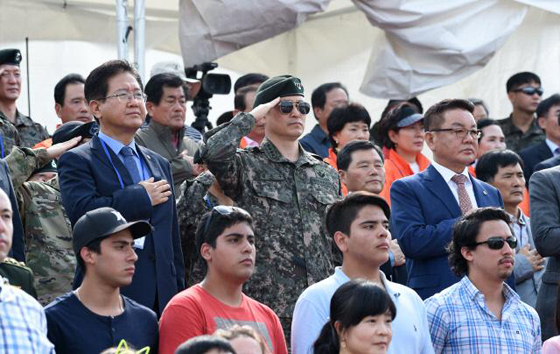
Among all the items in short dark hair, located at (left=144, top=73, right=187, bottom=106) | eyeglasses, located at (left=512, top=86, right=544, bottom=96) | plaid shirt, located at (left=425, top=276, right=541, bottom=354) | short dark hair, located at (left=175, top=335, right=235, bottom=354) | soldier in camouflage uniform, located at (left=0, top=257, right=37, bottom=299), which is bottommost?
plaid shirt, located at (left=425, top=276, right=541, bottom=354)

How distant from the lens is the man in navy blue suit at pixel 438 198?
637 cm

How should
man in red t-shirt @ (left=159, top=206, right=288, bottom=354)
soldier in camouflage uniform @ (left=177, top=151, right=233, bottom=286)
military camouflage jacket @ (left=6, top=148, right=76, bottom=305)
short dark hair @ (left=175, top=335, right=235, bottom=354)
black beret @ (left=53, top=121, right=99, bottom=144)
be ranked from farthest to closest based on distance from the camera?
black beret @ (left=53, top=121, right=99, bottom=144) < soldier in camouflage uniform @ (left=177, top=151, right=233, bottom=286) < military camouflage jacket @ (left=6, top=148, right=76, bottom=305) < man in red t-shirt @ (left=159, top=206, right=288, bottom=354) < short dark hair @ (left=175, top=335, right=235, bottom=354)

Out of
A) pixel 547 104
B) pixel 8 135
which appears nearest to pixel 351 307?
pixel 8 135

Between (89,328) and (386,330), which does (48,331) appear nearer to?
(89,328)

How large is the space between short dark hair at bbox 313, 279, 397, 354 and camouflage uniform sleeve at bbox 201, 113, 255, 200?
1190mm

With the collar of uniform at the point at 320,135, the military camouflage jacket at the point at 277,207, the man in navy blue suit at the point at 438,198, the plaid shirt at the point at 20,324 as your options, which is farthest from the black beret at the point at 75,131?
the collar of uniform at the point at 320,135

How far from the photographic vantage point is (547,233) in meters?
6.75

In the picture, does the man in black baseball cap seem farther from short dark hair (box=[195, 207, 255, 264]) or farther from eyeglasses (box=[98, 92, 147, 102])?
eyeglasses (box=[98, 92, 147, 102])

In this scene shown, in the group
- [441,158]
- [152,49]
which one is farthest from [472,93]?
[441,158]

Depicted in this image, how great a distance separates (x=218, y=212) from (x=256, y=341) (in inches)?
44.2

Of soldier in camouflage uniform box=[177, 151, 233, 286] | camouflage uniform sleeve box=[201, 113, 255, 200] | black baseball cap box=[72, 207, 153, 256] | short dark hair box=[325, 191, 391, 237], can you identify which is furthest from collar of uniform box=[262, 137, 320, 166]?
black baseball cap box=[72, 207, 153, 256]

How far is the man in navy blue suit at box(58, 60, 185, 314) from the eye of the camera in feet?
17.9

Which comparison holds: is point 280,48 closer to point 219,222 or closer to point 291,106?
point 291,106

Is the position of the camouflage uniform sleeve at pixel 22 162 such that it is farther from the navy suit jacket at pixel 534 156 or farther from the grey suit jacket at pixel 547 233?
the navy suit jacket at pixel 534 156
